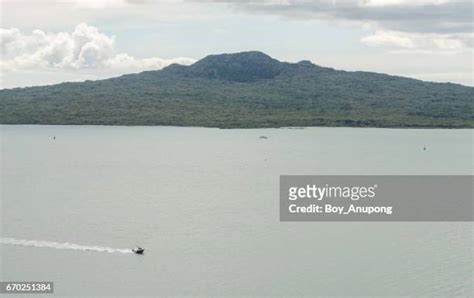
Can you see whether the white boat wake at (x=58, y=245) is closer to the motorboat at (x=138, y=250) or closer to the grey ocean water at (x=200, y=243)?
the grey ocean water at (x=200, y=243)

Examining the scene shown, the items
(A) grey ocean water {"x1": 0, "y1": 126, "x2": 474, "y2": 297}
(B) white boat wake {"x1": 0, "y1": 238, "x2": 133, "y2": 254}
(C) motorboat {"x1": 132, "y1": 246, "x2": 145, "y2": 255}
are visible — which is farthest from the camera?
(B) white boat wake {"x1": 0, "y1": 238, "x2": 133, "y2": 254}

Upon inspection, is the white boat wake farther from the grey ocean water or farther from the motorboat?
the motorboat

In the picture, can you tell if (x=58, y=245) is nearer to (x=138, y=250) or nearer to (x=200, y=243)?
(x=138, y=250)

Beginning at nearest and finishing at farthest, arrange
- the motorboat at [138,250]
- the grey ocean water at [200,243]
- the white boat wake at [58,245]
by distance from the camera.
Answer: the grey ocean water at [200,243] < the motorboat at [138,250] < the white boat wake at [58,245]

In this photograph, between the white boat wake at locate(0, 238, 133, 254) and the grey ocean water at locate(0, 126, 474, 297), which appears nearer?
the grey ocean water at locate(0, 126, 474, 297)

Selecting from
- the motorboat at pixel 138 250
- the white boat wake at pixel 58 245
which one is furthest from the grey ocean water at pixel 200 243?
the motorboat at pixel 138 250

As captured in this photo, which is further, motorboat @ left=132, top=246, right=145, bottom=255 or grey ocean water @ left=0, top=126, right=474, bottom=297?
motorboat @ left=132, top=246, right=145, bottom=255

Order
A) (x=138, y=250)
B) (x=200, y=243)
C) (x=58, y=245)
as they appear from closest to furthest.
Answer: (x=138, y=250) → (x=58, y=245) → (x=200, y=243)

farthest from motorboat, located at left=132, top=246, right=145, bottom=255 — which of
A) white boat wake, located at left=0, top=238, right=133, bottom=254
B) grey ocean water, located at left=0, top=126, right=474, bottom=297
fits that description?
grey ocean water, located at left=0, top=126, right=474, bottom=297

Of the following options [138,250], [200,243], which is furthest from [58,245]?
[200,243]

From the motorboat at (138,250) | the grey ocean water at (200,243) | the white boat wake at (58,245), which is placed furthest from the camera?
the white boat wake at (58,245)

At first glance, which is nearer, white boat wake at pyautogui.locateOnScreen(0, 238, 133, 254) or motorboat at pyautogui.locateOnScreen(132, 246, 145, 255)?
motorboat at pyautogui.locateOnScreen(132, 246, 145, 255)

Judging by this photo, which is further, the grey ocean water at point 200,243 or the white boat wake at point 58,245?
the white boat wake at point 58,245

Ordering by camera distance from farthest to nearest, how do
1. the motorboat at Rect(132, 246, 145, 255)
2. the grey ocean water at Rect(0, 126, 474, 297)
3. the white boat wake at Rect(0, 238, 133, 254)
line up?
the white boat wake at Rect(0, 238, 133, 254) → the motorboat at Rect(132, 246, 145, 255) → the grey ocean water at Rect(0, 126, 474, 297)
